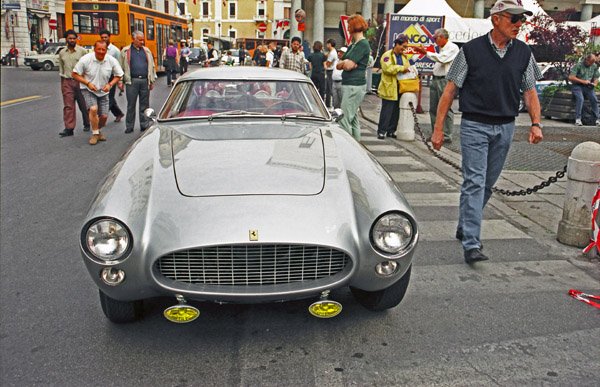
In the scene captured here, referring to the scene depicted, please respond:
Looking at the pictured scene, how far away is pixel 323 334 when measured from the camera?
3170mm

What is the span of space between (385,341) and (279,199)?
103 cm

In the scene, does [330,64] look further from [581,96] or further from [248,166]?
[248,166]

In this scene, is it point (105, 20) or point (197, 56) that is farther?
point (197, 56)

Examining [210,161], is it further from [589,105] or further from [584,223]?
[589,105]

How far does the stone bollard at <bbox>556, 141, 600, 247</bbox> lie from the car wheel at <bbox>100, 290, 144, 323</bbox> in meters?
3.73

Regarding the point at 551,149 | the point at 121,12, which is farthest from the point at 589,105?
the point at 121,12

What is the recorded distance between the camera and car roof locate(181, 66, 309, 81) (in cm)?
470

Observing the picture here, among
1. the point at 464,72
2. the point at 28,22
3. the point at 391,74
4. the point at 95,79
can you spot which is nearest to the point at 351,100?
the point at 391,74

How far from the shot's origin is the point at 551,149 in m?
9.80

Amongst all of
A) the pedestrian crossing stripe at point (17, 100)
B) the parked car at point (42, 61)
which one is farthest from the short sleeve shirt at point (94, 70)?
the parked car at point (42, 61)

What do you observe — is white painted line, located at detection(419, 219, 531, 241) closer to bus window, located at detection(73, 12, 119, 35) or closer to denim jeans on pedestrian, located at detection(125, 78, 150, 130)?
denim jeans on pedestrian, located at detection(125, 78, 150, 130)

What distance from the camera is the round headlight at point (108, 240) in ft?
9.09

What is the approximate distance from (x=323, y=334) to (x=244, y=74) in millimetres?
2519

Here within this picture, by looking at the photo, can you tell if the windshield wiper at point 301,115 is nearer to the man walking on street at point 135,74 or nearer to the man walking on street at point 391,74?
the man walking on street at point 391,74
